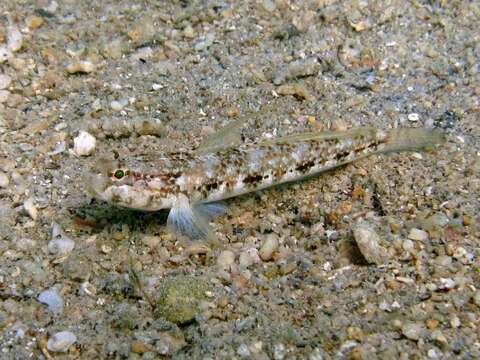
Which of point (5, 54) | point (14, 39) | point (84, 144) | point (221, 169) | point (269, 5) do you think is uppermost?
point (269, 5)

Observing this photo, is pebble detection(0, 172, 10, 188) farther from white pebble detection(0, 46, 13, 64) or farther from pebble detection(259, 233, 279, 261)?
pebble detection(259, 233, 279, 261)

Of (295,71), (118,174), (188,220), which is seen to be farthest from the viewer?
(295,71)

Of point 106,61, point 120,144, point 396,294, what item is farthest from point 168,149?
point 396,294

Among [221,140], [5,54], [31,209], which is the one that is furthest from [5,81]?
[221,140]

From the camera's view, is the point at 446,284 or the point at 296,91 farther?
the point at 296,91

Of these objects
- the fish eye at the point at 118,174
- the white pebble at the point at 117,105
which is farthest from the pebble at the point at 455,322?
the white pebble at the point at 117,105

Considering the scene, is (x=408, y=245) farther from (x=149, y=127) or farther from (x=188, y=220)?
(x=149, y=127)

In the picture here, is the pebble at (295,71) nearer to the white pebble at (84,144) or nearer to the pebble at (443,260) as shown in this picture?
the white pebble at (84,144)

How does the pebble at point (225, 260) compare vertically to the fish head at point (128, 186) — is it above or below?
below
